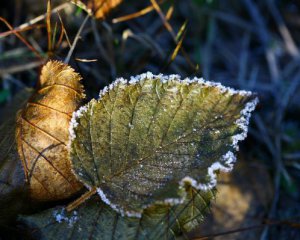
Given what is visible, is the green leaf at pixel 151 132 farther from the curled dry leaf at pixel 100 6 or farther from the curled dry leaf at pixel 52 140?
the curled dry leaf at pixel 100 6

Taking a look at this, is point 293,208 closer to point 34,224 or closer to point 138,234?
point 138,234

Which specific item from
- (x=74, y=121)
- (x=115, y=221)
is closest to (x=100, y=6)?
(x=74, y=121)

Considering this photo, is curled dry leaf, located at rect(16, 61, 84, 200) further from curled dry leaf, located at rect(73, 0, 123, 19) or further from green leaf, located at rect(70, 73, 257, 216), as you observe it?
curled dry leaf, located at rect(73, 0, 123, 19)

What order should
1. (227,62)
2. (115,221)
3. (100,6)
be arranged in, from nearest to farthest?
(115,221) < (100,6) < (227,62)

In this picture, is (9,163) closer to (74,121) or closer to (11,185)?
(11,185)

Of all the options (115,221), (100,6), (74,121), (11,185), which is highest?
(100,6)

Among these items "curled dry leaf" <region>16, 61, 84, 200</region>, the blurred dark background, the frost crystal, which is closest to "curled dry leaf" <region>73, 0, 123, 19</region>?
the blurred dark background

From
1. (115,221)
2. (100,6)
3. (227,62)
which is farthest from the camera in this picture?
(227,62)

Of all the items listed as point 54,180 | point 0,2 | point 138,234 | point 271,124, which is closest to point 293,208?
point 271,124
